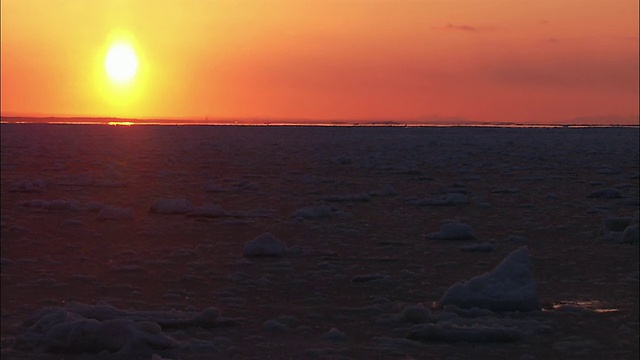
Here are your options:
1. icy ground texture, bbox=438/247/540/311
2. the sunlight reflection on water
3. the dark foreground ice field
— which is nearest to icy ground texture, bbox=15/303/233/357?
the dark foreground ice field

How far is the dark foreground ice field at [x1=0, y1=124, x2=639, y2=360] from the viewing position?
530 centimetres

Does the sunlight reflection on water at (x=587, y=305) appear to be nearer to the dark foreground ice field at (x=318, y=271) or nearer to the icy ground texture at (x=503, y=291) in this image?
the dark foreground ice field at (x=318, y=271)

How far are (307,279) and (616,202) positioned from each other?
710cm

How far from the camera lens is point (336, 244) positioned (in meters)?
9.15

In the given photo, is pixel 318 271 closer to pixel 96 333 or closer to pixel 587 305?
pixel 587 305

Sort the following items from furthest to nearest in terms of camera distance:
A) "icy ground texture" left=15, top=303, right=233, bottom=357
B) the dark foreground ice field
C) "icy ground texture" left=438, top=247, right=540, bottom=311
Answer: "icy ground texture" left=438, top=247, right=540, bottom=311 → the dark foreground ice field → "icy ground texture" left=15, top=303, right=233, bottom=357

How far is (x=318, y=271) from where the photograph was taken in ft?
25.1

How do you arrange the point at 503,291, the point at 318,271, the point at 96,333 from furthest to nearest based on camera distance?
the point at 318,271 < the point at 503,291 < the point at 96,333

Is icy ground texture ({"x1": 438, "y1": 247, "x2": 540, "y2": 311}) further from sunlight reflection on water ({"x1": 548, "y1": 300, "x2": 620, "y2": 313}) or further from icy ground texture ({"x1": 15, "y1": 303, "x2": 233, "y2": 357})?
icy ground texture ({"x1": 15, "y1": 303, "x2": 233, "y2": 357})

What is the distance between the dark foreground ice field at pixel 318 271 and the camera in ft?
17.4

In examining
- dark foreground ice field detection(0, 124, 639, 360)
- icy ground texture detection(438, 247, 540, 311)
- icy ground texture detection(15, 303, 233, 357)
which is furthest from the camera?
icy ground texture detection(438, 247, 540, 311)

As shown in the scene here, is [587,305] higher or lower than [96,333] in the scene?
lower

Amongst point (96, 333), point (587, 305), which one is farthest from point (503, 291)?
point (96, 333)

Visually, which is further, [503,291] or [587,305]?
[587,305]
